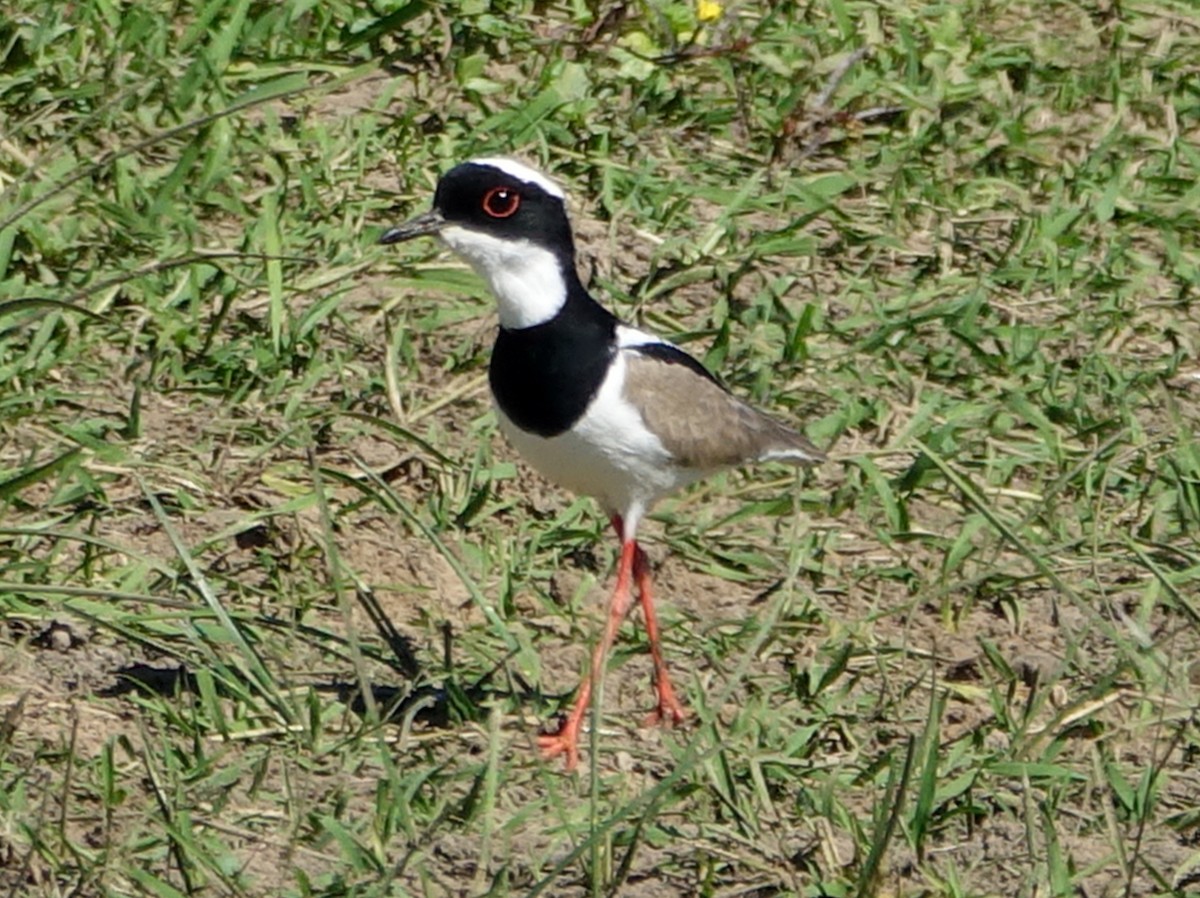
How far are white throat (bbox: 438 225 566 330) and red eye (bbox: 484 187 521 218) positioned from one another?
0.06 metres

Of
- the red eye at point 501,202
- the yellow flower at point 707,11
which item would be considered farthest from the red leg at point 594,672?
the yellow flower at point 707,11

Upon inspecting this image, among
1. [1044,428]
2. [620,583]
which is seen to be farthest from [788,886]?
[1044,428]

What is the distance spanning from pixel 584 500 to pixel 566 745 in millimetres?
1240

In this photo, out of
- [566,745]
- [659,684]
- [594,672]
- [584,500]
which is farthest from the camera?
[584,500]

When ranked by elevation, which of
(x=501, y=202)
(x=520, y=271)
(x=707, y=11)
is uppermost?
(x=501, y=202)

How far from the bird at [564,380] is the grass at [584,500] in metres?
0.34

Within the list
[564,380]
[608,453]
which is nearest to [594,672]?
[608,453]

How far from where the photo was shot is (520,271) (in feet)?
19.4

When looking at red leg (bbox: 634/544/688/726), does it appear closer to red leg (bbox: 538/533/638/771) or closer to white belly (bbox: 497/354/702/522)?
red leg (bbox: 538/533/638/771)

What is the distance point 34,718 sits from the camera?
5.48 metres

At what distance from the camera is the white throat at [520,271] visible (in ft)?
19.4

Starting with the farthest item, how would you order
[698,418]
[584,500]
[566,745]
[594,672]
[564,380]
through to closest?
[584,500], [698,418], [564,380], [566,745], [594,672]

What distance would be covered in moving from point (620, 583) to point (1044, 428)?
1.75 m

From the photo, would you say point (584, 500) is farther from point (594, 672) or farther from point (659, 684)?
point (594, 672)
